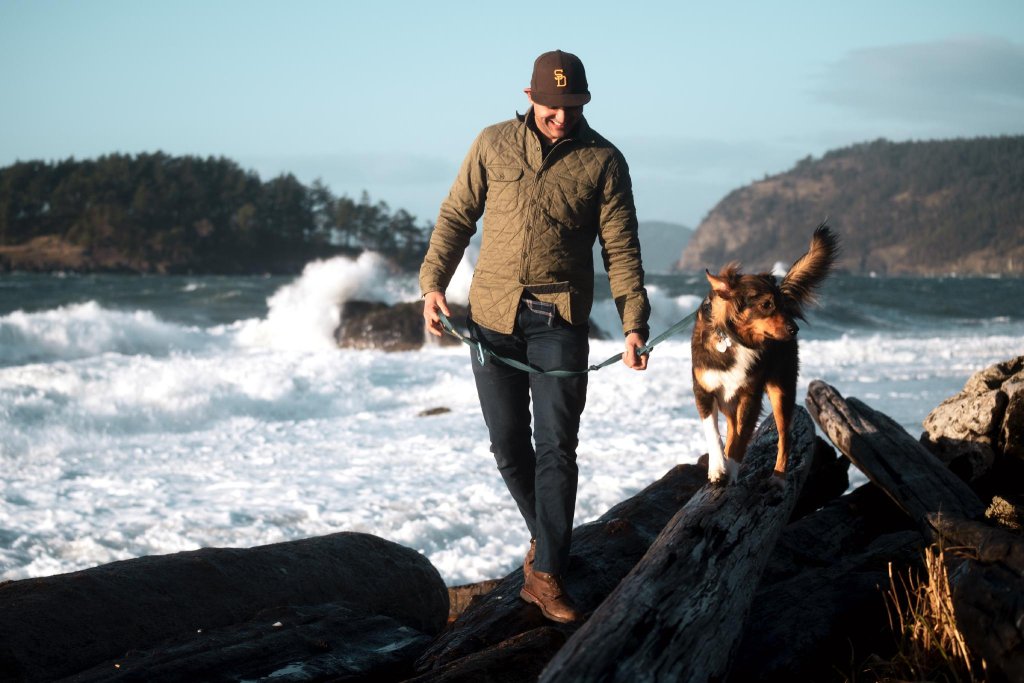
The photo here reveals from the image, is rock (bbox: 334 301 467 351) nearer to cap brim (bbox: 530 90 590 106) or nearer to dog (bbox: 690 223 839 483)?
dog (bbox: 690 223 839 483)

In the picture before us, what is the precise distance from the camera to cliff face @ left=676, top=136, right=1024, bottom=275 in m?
117

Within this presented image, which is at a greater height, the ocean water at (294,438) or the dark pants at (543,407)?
the dark pants at (543,407)

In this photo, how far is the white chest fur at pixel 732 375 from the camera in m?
4.20

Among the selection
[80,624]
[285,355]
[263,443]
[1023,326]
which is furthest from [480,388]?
[1023,326]

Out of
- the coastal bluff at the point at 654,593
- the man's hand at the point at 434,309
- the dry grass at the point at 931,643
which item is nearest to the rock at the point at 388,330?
the coastal bluff at the point at 654,593

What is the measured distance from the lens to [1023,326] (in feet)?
120

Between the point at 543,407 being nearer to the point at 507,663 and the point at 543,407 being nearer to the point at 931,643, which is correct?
the point at 507,663

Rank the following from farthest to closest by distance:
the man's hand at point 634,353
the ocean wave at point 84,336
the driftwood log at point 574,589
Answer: the ocean wave at point 84,336, the man's hand at point 634,353, the driftwood log at point 574,589

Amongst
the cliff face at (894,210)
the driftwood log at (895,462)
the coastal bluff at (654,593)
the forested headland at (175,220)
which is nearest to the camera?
the coastal bluff at (654,593)

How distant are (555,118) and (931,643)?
8.18ft

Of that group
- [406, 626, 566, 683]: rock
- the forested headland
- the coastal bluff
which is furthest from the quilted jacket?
the forested headland

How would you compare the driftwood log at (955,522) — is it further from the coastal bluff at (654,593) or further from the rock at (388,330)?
the rock at (388,330)

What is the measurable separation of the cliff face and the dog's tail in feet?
308

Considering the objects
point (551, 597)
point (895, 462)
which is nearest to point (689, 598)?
point (551, 597)
